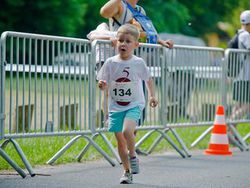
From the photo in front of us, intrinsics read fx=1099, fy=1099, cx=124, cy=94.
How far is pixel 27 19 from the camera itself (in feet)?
163

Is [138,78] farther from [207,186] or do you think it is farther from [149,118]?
[149,118]

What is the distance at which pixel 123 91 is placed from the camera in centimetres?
1012

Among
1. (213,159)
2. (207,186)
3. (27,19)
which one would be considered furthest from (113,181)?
(27,19)

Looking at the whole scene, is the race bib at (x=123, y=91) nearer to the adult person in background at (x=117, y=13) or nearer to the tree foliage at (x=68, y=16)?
the adult person in background at (x=117, y=13)

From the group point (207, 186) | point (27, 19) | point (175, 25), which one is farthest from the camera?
point (175, 25)

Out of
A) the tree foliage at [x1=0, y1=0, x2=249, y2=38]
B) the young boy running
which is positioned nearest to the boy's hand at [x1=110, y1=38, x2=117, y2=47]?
the young boy running

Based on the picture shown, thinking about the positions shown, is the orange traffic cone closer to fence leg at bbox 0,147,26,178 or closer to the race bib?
the race bib

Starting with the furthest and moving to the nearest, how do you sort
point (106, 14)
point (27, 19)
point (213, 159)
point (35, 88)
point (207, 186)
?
1. point (27, 19)
2. point (213, 159)
3. point (106, 14)
4. point (35, 88)
5. point (207, 186)

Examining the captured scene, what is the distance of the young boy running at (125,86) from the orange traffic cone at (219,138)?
3320 mm

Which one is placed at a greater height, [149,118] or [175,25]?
[175,25]

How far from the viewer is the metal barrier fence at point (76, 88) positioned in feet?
34.7

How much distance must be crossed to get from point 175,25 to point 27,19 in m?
9.50

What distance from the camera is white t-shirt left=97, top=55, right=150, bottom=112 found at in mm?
10133

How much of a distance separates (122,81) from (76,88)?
1437mm
